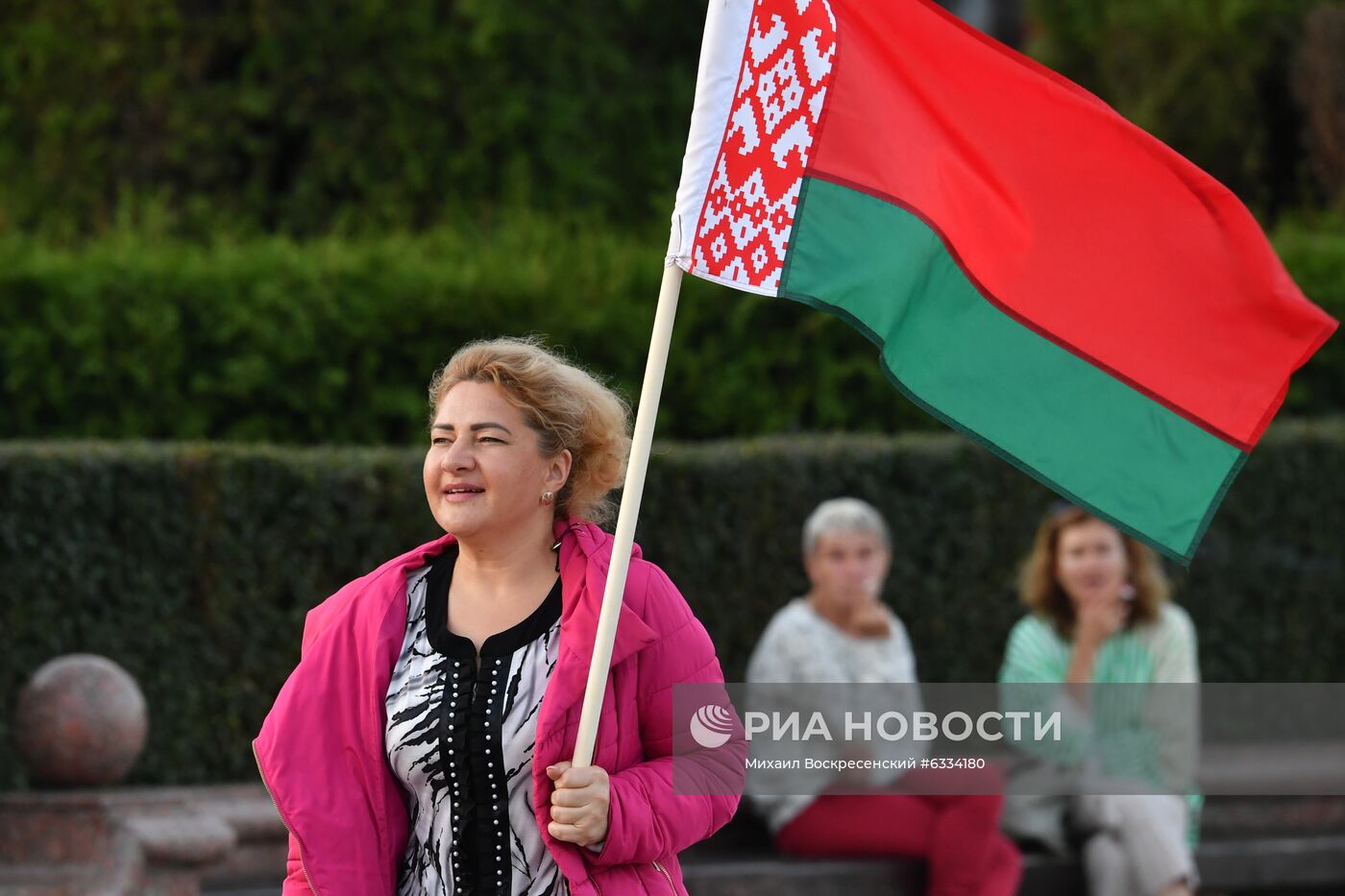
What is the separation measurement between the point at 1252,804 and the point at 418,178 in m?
6.06

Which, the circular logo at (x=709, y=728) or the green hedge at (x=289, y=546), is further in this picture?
the green hedge at (x=289, y=546)

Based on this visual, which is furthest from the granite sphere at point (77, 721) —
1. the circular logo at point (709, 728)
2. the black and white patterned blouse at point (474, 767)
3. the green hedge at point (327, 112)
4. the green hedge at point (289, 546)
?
the green hedge at point (327, 112)

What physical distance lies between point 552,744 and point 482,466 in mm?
565

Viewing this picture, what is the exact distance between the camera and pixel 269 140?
11.6m

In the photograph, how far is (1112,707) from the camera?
24.2 feet

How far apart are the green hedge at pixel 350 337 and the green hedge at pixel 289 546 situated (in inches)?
32.1

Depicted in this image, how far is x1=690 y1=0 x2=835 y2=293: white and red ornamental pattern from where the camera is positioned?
3.81 metres

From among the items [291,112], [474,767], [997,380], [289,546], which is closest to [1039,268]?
[997,380]

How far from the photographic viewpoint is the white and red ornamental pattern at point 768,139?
12.5 feet

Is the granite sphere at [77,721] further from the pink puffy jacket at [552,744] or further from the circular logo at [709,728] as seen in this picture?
the circular logo at [709,728]

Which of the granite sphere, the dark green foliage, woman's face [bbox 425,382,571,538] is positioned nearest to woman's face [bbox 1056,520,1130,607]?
the granite sphere

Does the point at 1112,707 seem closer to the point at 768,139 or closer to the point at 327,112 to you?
the point at 768,139

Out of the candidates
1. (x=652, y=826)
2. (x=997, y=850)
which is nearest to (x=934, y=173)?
(x=652, y=826)

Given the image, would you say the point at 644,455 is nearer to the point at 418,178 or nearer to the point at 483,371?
the point at 483,371
